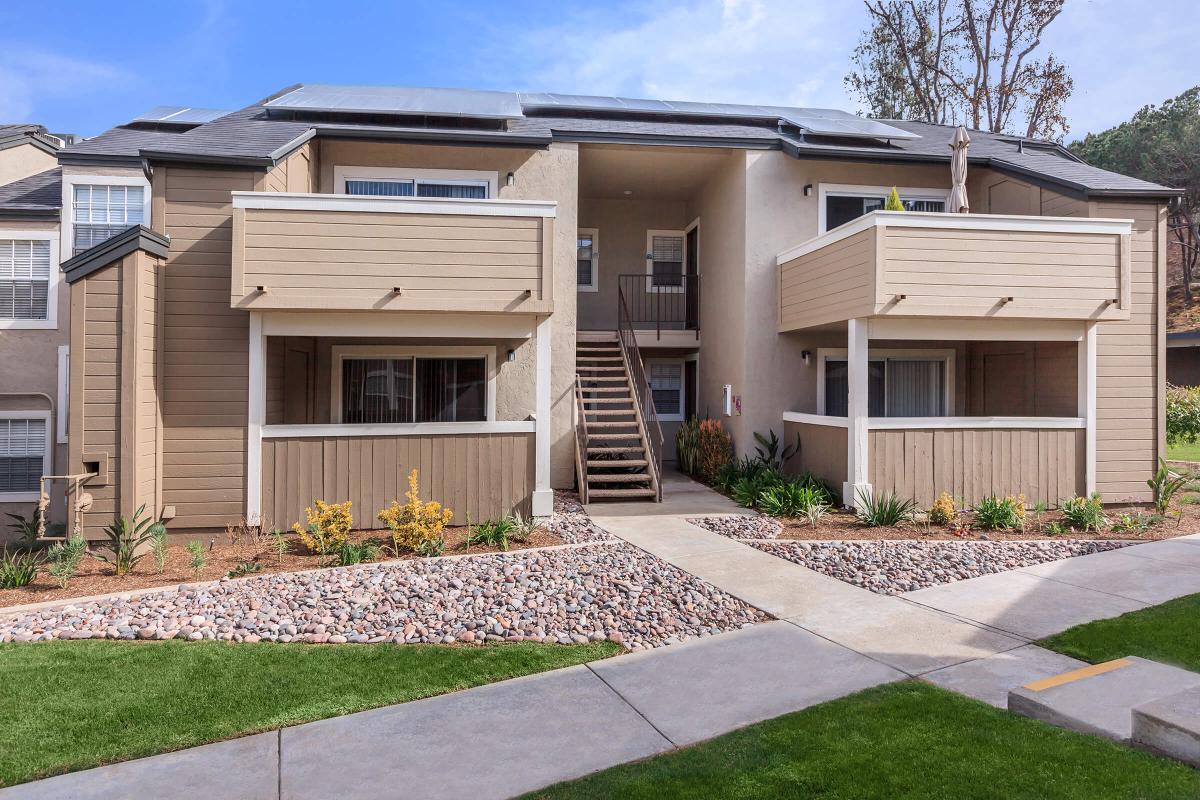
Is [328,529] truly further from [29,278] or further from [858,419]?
[29,278]

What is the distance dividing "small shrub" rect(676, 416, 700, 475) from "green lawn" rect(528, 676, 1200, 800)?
9438 millimetres

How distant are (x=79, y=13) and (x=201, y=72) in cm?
604

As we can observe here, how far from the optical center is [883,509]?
9117mm

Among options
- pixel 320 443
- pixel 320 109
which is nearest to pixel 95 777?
pixel 320 443

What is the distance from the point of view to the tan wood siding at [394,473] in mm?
8469

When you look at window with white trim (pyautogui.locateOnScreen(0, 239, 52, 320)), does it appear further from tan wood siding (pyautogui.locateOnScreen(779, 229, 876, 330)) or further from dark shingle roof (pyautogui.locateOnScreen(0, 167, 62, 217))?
tan wood siding (pyautogui.locateOnScreen(779, 229, 876, 330))

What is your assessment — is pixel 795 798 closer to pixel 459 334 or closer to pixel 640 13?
pixel 459 334

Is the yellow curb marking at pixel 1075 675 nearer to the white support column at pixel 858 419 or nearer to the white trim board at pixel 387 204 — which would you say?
the white support column at pixel 858 419

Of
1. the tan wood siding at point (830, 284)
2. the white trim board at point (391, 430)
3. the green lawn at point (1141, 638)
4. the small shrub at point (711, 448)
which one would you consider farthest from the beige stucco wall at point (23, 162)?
the green lawn at point (1141, 638)

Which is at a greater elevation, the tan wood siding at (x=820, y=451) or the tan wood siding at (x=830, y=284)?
the tan wood siding at (x=830, y=284)

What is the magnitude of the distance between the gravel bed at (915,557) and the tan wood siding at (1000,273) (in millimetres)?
3167

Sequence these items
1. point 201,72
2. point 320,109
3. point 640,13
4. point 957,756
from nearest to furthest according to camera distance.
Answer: point 957,756 < point 320,109 < point 640,13 < point 201,72

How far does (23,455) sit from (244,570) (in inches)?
268

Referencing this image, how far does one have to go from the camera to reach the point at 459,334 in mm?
8883
